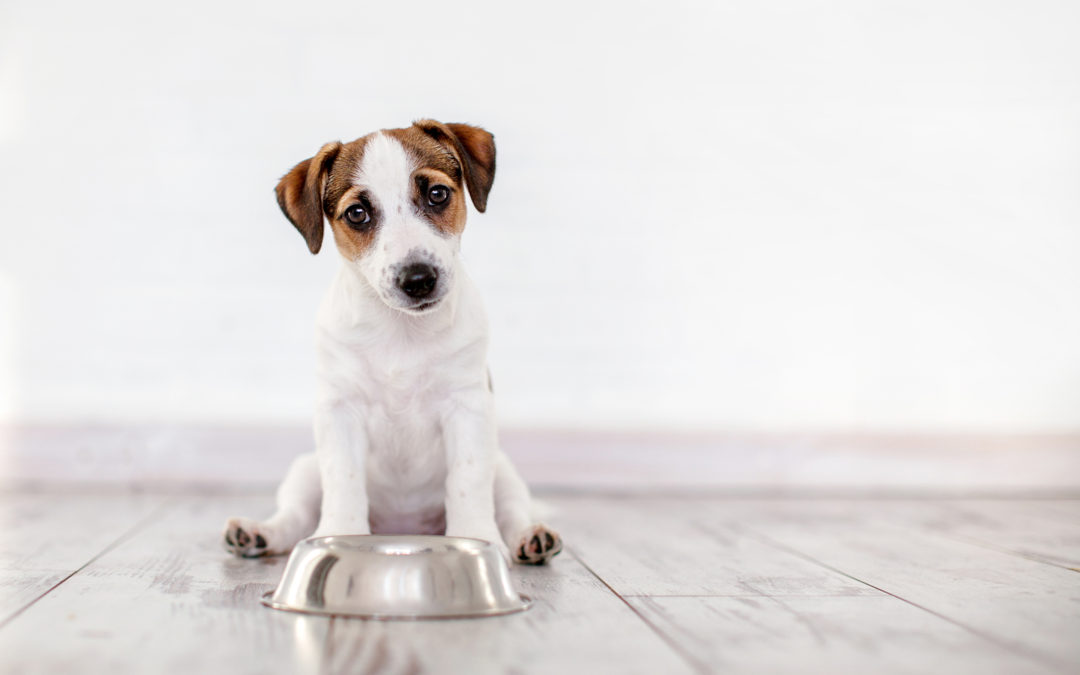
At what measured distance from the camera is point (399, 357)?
2.42m

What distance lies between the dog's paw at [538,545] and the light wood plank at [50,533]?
1.03 meters

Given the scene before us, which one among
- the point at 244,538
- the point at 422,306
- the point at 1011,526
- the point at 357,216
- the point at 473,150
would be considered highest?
the point at 473,150

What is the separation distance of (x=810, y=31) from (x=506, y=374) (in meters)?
2.06

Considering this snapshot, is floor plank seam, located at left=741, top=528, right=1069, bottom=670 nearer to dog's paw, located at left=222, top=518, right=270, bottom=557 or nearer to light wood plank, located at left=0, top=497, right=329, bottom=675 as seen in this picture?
light wood plank, located at left=0, top=497, right=329, bottom=675

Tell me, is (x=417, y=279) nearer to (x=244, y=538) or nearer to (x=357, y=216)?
(x=357, y=216)

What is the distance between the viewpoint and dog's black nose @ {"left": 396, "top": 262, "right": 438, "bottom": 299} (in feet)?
7.15

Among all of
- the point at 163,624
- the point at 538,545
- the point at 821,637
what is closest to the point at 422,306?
the point at 538,545

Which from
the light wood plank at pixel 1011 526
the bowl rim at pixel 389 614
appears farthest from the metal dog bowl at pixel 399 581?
the light wood plank at pixel 1011 526

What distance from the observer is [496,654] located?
1.53 metres

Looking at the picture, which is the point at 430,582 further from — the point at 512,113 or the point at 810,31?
the point at 810,31

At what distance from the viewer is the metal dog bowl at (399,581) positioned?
175cm

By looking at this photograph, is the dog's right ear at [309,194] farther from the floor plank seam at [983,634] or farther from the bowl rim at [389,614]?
the floor plank seam at [983,634]

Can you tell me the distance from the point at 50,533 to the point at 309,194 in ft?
4.31

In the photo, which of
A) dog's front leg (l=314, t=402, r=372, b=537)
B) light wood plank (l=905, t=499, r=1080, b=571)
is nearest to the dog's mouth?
dog's front leg (l=314, t=402, r=372, b=537)
